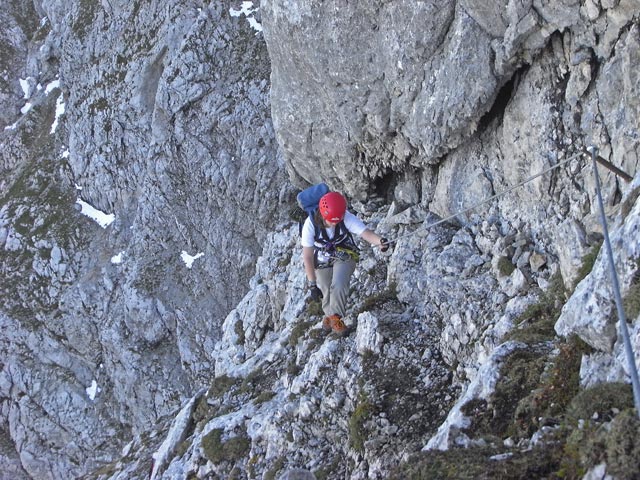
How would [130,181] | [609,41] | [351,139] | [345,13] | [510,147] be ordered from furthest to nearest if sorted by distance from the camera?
[130,181] < [351,139] < [345,13] < [510,147] < [609,41]

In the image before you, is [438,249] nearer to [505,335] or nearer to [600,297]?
[505,335]

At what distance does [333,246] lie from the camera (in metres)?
12.4

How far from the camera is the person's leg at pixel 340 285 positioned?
1284 cm

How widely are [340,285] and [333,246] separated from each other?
122cm

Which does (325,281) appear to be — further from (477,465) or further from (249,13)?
(249,13)

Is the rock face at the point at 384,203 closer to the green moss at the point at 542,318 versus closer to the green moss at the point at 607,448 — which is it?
the green moss at the point at 542,318

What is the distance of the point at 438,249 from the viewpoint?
14.6m

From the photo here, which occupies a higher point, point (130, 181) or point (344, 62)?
point (130, 181)

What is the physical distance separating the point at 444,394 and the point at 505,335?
166cm

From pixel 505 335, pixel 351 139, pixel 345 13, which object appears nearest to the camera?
pixel 505 335

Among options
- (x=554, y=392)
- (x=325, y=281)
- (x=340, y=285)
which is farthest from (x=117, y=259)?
(x=554, y=392)

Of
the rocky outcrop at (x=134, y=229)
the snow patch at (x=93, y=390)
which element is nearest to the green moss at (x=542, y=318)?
the rocky outcrop at (x=134, y=229)

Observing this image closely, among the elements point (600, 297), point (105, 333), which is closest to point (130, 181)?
point (105, 333)

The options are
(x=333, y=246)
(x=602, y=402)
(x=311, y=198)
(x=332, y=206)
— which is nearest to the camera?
(x=602, y=402)
